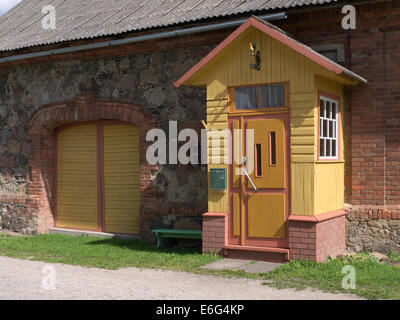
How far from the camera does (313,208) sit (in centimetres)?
790

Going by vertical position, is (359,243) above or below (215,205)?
below

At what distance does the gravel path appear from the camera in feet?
A: 20.5

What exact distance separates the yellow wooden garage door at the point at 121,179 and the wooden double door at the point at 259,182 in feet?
10.5

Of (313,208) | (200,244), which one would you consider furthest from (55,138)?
(313,208)

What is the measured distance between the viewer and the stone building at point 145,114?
28.0 ft

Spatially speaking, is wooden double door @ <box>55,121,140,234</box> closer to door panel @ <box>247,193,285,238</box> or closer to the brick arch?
the brick arch

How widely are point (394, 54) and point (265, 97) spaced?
2141 millimetres

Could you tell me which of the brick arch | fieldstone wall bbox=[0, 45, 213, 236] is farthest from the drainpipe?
the brick arch

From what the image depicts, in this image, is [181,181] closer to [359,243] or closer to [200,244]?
[200,244]

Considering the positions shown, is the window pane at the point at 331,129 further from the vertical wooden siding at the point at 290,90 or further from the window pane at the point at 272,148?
the window pane at the point at 272,148

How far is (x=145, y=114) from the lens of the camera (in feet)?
35.1

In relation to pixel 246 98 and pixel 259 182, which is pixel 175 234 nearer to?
pixel 259 182

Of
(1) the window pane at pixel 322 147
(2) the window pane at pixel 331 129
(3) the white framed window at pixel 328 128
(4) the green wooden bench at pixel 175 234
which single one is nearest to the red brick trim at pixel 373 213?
(3) the white framed window at pixel 328 128

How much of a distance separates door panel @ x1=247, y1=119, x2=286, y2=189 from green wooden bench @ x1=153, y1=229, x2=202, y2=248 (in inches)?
68.2
